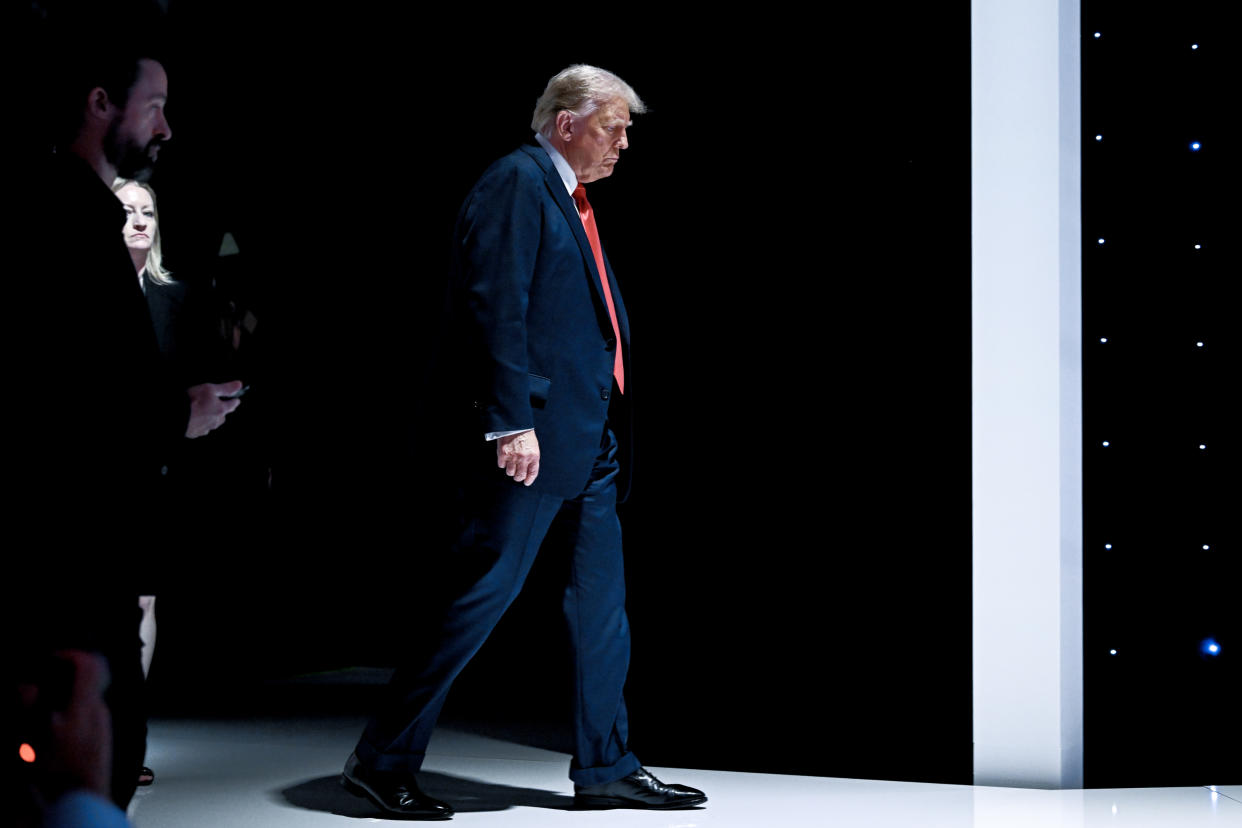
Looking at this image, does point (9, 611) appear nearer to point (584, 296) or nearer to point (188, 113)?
point (584, 296)

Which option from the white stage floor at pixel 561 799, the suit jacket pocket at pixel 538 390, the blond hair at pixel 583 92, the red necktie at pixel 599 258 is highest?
the blond hair at pixel 583 92

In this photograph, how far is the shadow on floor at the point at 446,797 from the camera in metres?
2.65

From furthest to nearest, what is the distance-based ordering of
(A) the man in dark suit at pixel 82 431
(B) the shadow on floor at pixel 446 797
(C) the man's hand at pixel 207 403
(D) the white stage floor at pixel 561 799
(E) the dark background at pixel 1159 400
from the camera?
(E) the dark background at pixel 1159 400 → (B) the shadow on floor at pixel 446 797 → (D) the white stage floor at pixel 561 799 → (C) the man's hand at pixel 207 403 → (A) the man in dark suit at pixel 82 431

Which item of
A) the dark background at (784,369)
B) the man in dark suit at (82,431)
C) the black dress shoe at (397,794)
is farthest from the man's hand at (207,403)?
the black dress shoe at (397,794)

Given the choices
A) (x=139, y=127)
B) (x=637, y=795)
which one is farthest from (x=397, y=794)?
(x=139, y=127)

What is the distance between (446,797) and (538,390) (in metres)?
0.87

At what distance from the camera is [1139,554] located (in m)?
2.87

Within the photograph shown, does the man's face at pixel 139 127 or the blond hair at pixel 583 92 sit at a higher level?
the blond hair at pixel 583 92

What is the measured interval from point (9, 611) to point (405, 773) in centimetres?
141

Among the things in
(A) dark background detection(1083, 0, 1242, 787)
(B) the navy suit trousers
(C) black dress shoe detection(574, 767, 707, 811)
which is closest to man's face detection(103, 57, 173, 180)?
(B) the navy suit trousers

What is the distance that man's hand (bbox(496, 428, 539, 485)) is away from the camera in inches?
96.0

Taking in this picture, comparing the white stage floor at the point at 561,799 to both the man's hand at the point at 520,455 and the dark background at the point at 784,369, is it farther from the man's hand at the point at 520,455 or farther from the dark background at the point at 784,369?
the man's hand at the point at 520,455

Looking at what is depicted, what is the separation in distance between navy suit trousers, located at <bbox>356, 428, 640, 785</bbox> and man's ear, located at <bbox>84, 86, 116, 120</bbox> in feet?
4.20

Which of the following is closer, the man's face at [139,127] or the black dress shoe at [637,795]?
the man's face at [139,127]
